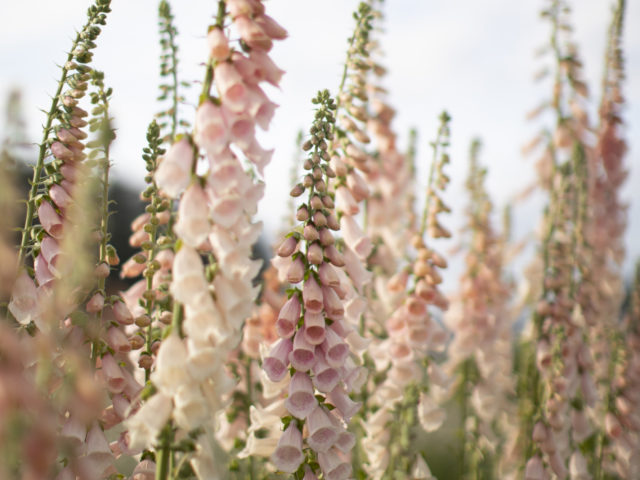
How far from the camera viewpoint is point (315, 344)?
199 centimetres

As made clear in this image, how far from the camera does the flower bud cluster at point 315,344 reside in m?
1.94

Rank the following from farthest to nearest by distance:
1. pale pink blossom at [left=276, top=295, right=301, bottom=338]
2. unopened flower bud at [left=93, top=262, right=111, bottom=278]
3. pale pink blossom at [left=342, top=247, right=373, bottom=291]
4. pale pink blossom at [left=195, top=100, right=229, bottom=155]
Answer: pale pink blossom at [left=342, top=247, right=373, bottom=291]
pale pink blossom at [left=276, top=295, right=301, bottom=338]
unopened flower bud at [left=93, top=262, right=111, bottom=278]
pale pink blossom at [left=195, top=100, right=229, bottom=155]

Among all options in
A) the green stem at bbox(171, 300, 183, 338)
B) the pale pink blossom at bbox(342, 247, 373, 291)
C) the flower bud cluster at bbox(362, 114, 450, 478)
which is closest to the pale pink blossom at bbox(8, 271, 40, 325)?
the green stem at bbox(171, 300, 183, 338)

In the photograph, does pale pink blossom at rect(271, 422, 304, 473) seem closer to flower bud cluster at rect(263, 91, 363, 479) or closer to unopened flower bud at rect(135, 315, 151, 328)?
flower bud cluster at rect(263, 91, 363, 479)

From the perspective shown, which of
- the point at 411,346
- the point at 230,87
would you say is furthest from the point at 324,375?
the point at 411,346

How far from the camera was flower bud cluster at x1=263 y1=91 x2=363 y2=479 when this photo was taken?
1.94 meters

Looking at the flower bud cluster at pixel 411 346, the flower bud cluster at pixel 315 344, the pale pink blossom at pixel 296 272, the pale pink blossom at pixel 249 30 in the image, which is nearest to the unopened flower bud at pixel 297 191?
the flower bud cluster at pixel 315 344

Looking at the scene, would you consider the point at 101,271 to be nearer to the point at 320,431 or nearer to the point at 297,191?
the point at 297,191

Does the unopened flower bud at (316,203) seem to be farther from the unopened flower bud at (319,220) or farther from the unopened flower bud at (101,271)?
the unopened flower bud at (101,271)

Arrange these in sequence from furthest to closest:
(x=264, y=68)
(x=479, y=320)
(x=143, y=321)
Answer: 1. (x=479, y=320)
2. (x=143, y=321)
3. (x=264, y=68)

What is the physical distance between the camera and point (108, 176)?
1984 millimetres

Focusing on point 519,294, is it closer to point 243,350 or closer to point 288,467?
point 243,350

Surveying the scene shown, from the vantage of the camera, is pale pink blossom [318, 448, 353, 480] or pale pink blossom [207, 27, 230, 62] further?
pale pink blossom [318, 448, 353, 480]

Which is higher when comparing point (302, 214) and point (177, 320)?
point (302, 214)
